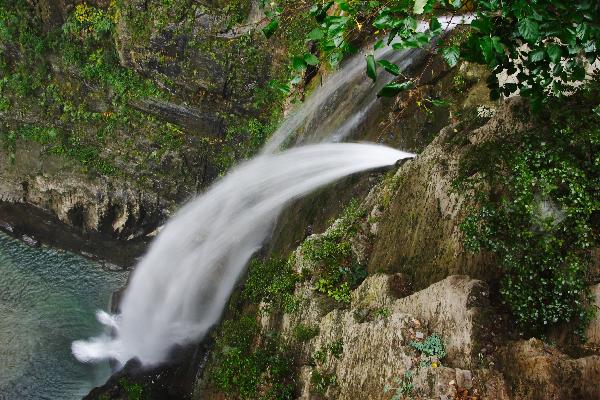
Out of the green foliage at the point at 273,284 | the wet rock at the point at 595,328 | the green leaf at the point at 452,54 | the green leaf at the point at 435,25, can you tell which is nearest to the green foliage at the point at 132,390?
the green foliage at the point at 273,284

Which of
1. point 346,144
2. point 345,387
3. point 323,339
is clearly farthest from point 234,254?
point 345,387

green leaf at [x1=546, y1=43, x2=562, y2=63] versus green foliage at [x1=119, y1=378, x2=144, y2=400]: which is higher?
green leaf at [x1=546, y1=43, x2=562, y2=63]

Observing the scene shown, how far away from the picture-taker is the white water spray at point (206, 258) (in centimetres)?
980

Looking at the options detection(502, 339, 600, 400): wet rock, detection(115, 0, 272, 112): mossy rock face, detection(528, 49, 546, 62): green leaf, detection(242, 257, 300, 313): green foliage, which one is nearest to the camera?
detection(528, 49, 546, 62): green leaf

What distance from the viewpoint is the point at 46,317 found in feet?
38.2

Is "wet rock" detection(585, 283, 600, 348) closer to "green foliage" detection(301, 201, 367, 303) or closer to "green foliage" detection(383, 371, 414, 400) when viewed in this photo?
"green foliage" detection(383, 371, 414, 400)

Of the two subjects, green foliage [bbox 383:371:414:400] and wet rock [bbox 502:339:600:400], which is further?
green foliage [bbox 383:371:414:400]

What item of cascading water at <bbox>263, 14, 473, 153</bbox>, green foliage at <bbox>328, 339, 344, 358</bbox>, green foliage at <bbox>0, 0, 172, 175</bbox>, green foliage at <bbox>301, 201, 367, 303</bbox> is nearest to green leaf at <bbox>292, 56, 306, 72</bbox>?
green foliage at <bbox>328, 339, 344, 358</bbox>

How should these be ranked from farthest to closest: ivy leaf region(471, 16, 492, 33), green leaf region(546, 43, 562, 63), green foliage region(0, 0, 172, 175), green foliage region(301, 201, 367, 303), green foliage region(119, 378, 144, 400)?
green foliage region(0, 0, 172, 175)
green foliage region(119, 378, 144, 400)
green foliage region(301, 201, 367, 303)
green leaf region(546, 43, 562, 63)
ivy leaf region(471, 16, 492, 33)

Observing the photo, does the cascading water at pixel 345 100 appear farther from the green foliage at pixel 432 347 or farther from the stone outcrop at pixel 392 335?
the green foliage at pixel 432 347

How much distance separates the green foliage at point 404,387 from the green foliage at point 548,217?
1.24m

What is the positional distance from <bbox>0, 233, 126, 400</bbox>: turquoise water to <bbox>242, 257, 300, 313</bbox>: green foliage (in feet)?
15.3

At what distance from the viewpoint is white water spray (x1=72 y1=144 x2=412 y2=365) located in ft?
32.1

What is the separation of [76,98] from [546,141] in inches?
540
